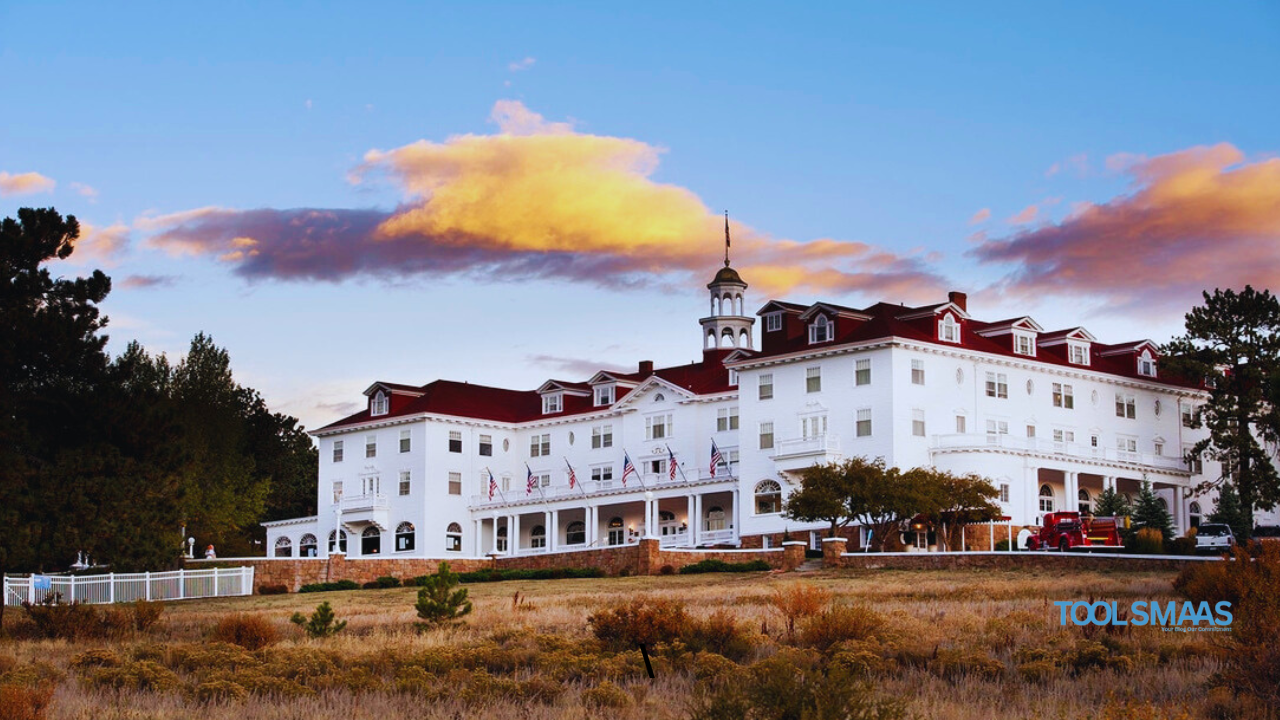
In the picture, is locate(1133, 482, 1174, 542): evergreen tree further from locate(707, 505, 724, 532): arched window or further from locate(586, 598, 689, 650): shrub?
locate(586, 598, 689, 650): shrub

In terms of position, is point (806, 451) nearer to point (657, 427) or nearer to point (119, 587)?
point (657, 427)

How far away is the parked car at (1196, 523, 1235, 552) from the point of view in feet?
195

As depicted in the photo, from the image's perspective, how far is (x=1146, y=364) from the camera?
8562cm

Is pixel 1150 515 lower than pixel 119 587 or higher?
higher

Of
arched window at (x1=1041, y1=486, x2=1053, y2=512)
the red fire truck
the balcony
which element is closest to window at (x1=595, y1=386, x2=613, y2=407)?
the balcony

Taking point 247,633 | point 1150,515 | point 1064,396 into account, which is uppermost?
point 1064,396

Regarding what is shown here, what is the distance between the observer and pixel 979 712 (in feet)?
69.9

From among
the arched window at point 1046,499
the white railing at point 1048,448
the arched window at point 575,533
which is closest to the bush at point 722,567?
the white railing at point 1048,448

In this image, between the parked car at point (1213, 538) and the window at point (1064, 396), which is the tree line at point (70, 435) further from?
the window at point (1064, 396)

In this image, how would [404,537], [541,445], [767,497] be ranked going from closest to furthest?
1. [767,497]
2. [404,537]
3. [541,445]

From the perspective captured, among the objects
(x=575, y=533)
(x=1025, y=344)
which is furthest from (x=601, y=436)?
(x=1025, y=344)

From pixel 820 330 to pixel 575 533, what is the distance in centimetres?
1946

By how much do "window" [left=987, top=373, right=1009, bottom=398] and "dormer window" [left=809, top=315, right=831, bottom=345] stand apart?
7241 millimetres

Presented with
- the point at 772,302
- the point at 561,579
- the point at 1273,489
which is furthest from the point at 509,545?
the point at 1273,489
